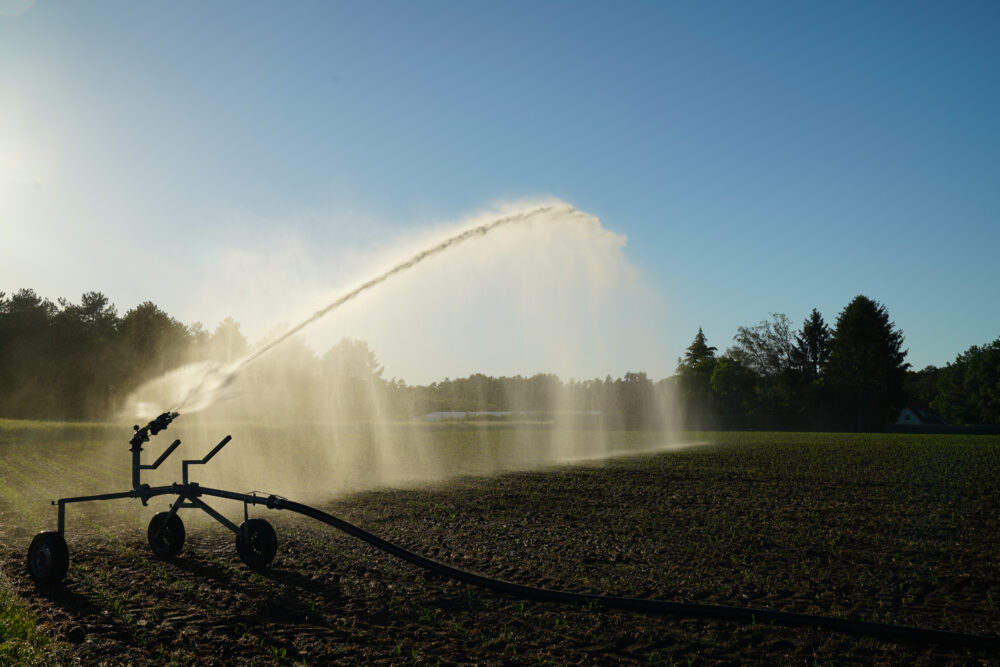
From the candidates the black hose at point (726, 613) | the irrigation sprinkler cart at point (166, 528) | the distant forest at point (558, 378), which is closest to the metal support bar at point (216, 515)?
the irrigation sprinkler cart at point (166, 528)

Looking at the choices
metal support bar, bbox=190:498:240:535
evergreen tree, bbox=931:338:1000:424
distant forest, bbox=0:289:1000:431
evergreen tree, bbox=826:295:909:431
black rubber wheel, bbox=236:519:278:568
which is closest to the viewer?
metal support bar, bbox=190:498:240:535

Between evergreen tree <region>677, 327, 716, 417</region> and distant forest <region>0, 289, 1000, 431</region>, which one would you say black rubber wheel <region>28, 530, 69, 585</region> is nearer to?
distant forest <region>0, 289, 1000, 431</region>

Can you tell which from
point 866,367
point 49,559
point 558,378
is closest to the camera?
point 49,559

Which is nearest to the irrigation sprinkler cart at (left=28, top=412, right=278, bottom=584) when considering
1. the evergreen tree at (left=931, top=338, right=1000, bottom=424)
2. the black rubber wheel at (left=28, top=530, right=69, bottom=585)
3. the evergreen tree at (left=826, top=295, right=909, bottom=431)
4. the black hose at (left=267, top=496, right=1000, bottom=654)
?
the black rubber wheel at (left=28, top=530, right=69, bottom=585)

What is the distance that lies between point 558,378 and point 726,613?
97.3ft

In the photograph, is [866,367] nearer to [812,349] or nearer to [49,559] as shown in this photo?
[812,349]

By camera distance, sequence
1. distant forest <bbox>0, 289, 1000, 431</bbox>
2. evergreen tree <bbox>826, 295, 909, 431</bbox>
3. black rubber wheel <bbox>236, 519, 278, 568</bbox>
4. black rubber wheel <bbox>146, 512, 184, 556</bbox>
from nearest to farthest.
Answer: black rubber wheel <bbox>236, 519, 278, 568</bbox> → black rubber wheel <bbox>146, 512, 184, 556</bbox> → distant forest <bbox>0, 289, 1000, 431</bbox> → evergreen tree <bbox>826, 295, 909, 431</bbox>

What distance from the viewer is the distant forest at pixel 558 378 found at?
232ft

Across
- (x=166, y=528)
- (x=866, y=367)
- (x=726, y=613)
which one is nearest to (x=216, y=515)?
(x=166, y=528)

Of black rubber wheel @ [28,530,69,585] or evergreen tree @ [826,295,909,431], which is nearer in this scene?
black rubber wheel @ [28,530,69,585]

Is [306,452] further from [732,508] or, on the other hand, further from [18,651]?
[18,651]

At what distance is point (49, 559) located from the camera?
8977 millimetres

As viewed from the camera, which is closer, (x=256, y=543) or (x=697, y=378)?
(x=256, y=543)

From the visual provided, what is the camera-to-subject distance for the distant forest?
7056 cm
